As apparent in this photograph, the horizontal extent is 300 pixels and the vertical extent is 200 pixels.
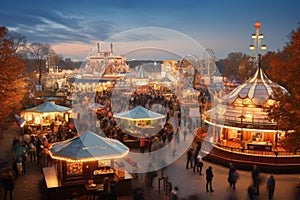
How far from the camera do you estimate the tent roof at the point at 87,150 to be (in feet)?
33.6

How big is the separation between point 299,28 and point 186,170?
23.3 feet

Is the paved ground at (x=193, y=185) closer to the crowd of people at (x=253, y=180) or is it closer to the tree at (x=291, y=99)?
the crowd of people at (x=253, y=180)

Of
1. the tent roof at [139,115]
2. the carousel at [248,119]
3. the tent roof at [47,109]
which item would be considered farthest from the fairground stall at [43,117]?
the carousel at [248,119]

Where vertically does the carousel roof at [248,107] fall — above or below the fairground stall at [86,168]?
above

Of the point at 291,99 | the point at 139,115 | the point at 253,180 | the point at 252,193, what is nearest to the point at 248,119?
the point at 291,99

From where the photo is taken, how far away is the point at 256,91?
56.4 feet

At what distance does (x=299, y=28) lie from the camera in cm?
1093

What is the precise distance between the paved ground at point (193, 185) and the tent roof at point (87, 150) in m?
1.48

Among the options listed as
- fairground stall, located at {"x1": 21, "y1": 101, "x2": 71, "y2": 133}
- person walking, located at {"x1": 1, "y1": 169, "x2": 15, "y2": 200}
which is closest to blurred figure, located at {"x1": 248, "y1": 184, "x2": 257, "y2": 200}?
person walking, located at {"x1": 1, "y1": 169, "x2": 15, "y2": 200}

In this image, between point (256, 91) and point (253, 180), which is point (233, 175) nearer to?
point (253, 180)

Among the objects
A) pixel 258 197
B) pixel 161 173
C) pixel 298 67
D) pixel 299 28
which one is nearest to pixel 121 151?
pixel 161 173

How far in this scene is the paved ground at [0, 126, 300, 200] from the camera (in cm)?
1047

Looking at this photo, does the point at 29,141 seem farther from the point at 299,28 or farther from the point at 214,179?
the point at 299,28

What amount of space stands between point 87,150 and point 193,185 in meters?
4.18
